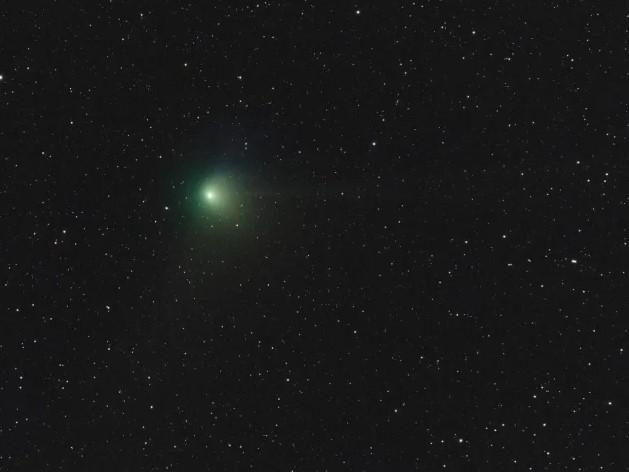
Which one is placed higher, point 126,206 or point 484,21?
point 484,21

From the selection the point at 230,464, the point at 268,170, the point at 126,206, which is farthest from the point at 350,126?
the point at 230,464

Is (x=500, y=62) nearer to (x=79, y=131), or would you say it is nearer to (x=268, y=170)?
(x=268, y=170)

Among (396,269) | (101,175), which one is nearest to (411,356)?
(396,269)

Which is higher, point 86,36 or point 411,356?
point 86,36

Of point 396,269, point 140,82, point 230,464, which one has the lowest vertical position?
point 230,464

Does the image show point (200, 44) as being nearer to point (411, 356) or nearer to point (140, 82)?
point (140, 82)
